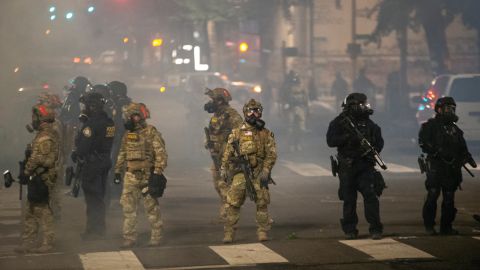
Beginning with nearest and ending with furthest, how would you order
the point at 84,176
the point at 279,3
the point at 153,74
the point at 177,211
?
the point at 84,176 → the point at 177,211 → the point at 279,3 → the point at 153,74

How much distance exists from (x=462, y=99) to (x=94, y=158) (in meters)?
14.5

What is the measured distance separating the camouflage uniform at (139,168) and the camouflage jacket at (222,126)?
2.22m

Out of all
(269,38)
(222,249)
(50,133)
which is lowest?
(222,249)

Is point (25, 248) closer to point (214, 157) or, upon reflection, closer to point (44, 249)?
point (44, 249)

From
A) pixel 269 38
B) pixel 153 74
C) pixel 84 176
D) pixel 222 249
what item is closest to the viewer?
pixel 222 249

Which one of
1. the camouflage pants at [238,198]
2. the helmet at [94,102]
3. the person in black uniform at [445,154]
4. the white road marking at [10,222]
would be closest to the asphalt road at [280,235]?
the white road marking at [10,222]

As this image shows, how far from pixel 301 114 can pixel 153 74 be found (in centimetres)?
4814

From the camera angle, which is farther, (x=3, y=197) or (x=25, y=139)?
(x=25, y=139)

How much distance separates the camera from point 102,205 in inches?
587

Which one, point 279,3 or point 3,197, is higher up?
point 279,3

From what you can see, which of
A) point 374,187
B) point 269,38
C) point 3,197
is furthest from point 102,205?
point 269,38

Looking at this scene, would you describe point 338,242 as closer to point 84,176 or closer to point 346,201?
point 346,201

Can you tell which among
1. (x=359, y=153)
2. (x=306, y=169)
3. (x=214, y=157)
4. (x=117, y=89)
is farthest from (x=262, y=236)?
(x=306, y=169)

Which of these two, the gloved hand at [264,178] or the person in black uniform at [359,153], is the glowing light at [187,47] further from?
the gloved hand at [264,178]
